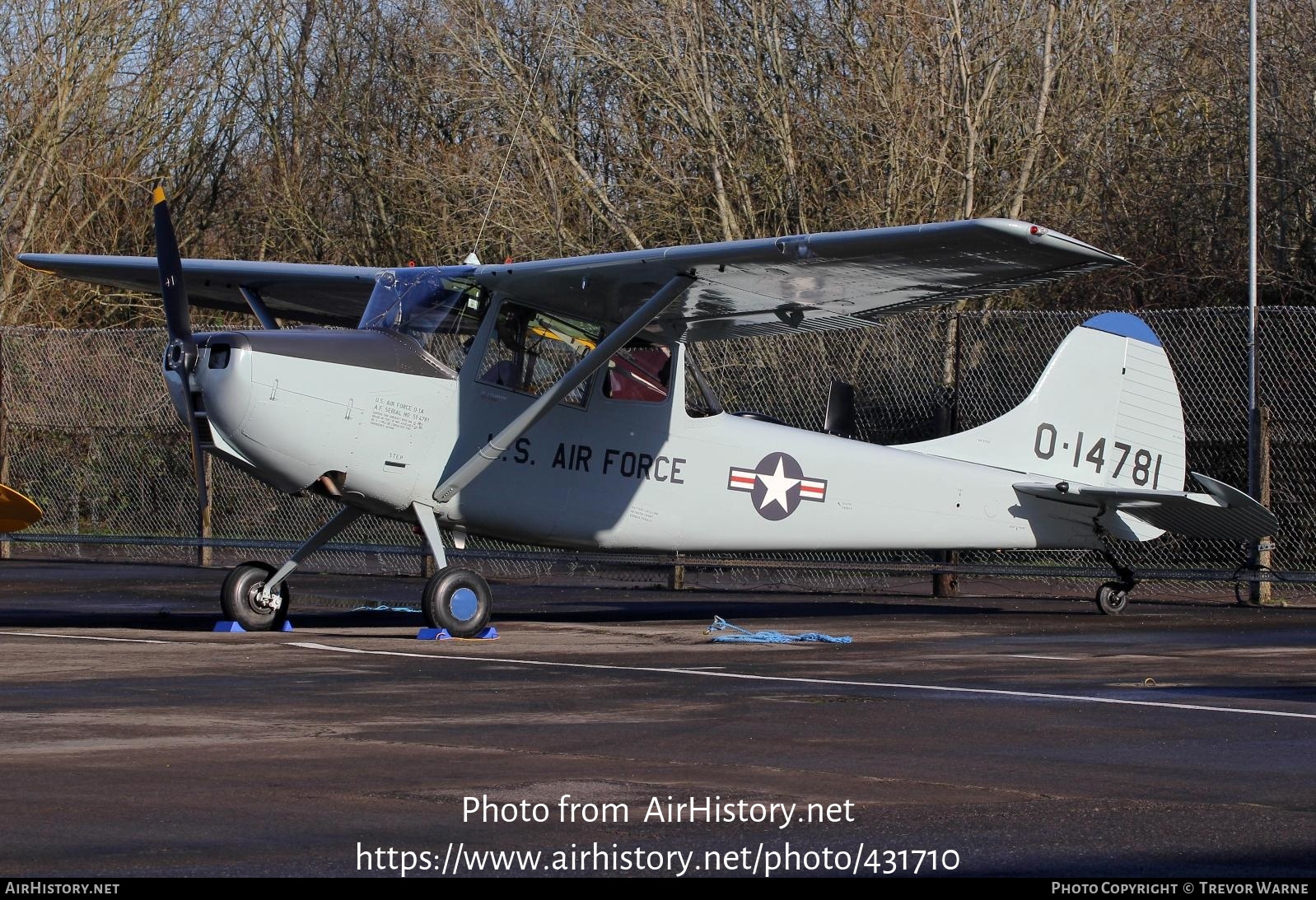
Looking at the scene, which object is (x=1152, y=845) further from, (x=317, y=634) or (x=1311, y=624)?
(x=1311, y=624)

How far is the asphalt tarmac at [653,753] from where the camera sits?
4.50 meters

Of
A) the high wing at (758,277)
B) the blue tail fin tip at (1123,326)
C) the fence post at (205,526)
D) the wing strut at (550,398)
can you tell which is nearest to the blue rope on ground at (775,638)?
the wing strut at (550,398)

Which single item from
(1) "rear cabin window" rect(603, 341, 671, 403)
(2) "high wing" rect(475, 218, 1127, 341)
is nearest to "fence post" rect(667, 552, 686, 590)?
(2) "high wing" rect(475, 218, 1127, 341)

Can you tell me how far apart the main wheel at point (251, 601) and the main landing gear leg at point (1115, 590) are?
6389 millimetres

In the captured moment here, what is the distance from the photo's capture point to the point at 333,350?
10617 millimetres

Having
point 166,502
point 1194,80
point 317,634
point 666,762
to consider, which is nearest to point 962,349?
point 1194,80

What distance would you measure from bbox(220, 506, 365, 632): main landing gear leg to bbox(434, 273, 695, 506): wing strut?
87 cm

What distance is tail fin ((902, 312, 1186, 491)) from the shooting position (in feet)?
44.6

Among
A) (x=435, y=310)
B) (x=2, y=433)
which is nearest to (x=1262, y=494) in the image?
(x=435, y=310)

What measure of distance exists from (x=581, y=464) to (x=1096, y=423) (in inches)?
174

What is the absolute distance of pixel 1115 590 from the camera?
13.6m

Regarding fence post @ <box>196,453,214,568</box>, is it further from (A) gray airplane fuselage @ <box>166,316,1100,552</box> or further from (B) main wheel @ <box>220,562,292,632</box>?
(A) gray airplane fuselage @ <box>166,316,1100,552</box>

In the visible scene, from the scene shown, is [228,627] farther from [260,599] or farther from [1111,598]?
[1111,598]

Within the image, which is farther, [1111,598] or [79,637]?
[1111,598]
